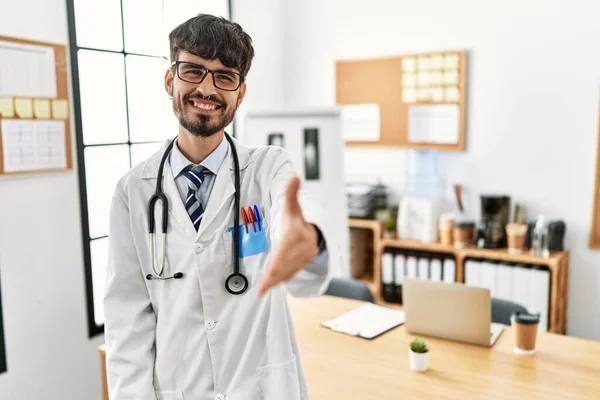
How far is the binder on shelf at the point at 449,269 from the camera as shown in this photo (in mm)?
3459

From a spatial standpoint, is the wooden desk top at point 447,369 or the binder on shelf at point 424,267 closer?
the wooden desk top at point 447,369

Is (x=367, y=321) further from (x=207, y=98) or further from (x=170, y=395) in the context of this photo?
(x=207, y=98)

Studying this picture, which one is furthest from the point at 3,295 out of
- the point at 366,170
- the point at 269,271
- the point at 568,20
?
the point at 568,20

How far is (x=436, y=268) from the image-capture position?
3.52 meters

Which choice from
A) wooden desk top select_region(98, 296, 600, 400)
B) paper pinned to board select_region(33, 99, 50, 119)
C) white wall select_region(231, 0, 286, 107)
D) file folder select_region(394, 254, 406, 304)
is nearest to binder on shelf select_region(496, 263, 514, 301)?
file folder select_region(394, 254, 406, 304)

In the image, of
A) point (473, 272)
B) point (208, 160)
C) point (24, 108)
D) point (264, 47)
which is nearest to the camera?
point (208, 160)

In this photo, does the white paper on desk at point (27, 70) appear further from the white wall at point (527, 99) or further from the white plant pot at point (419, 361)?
the white wall at point (527, 99)

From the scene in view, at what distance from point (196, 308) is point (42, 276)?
1590 mm

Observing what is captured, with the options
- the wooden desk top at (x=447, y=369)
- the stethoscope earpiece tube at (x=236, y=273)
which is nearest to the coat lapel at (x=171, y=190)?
the stethoscope earpiece tube at (x=236, y=273)

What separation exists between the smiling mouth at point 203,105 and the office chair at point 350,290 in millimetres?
1614

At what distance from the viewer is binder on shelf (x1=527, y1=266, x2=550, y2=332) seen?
315 cm

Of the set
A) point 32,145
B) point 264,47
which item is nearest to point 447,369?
point 32,145

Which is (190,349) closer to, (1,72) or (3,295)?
(3,295)

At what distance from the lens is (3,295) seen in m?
2.40
